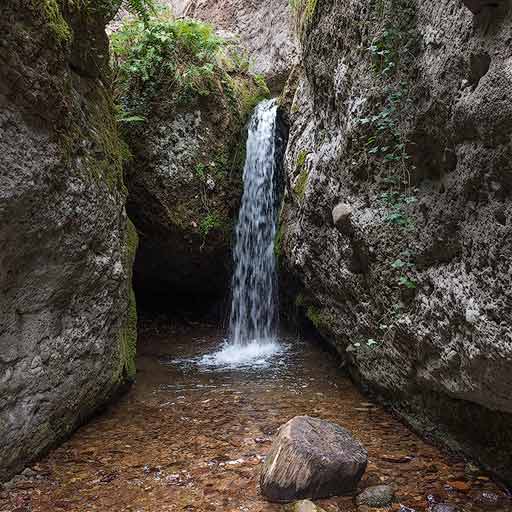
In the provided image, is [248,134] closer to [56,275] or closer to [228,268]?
[228,268]

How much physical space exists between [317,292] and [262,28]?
7969mm

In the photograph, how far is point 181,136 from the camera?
654 cm

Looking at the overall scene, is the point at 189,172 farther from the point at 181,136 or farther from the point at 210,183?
the point at 181,136

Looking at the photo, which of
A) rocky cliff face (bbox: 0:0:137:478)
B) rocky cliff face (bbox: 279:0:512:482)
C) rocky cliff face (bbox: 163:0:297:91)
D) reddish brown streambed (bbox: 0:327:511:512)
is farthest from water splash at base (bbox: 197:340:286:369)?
rocky cliff face (bbox: 163:0:297:91)

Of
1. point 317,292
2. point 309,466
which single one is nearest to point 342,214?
point 317,292

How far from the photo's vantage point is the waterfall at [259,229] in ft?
23.4

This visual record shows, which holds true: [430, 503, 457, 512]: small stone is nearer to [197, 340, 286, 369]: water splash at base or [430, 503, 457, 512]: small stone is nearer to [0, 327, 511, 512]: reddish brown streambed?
[0, 327, 511, 512]: reddish brown streambed

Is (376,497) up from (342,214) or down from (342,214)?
down

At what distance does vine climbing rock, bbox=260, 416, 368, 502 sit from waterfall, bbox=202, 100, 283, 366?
4015mm

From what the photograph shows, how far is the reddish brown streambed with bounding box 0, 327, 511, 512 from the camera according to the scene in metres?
2.82

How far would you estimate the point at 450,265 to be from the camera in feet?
9.35

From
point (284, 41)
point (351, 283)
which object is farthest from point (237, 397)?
point (284, 41)

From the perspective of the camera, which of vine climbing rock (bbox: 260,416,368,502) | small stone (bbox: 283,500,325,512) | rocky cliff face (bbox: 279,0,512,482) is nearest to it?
rocky cliff face (bbox: 279,0,512,482)

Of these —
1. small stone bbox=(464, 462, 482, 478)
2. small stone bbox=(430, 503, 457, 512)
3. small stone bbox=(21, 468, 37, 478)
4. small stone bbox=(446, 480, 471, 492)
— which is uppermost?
small stone bbox=(464, 462, 482, 478)
